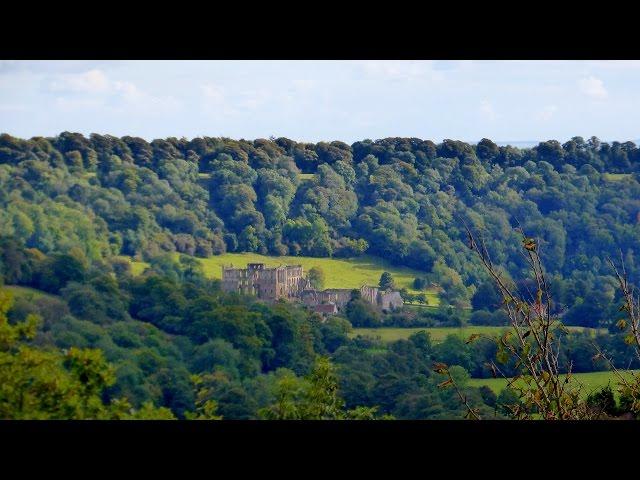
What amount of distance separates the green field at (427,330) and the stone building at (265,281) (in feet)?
2.97

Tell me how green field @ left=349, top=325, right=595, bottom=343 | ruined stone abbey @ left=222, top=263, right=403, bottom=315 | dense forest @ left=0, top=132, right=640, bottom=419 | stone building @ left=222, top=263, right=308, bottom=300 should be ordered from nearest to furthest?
dense forest @ left=0, top=132, right=640, bottom=419, green field @ left=349, top=325, right=595, bottom=343, ruined stone abbey @ left=222, top=263, right=403, bottom=315, stone building @ left=222, top=263, right=308, bottom=300

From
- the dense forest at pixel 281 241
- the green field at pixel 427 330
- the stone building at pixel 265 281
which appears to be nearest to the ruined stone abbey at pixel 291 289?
the stone building at pixel 265 281

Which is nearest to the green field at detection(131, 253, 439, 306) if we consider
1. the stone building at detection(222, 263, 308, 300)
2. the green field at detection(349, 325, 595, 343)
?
the stone building at detection(222, 263, 308, 300)

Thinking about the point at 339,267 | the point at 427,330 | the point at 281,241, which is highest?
the point at 281,241

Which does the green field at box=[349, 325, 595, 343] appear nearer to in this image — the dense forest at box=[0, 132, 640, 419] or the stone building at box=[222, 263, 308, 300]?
the dense forest at box=[0, 132, 640, 419]

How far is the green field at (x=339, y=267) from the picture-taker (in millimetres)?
9148

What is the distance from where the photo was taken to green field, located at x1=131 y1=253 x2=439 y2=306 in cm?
915

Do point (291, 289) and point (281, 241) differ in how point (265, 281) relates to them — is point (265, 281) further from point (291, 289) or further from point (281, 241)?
point (281, 241)

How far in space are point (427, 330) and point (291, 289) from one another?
65.1 inches

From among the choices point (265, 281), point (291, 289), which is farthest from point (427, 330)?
point (265, 281)

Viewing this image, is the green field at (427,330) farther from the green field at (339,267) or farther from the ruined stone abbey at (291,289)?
the green field at (339,267)

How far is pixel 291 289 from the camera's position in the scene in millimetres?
9141
